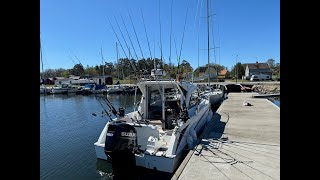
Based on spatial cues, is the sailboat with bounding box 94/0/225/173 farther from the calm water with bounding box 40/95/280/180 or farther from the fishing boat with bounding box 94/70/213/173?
the calm water with bounding box 40/95/280/180

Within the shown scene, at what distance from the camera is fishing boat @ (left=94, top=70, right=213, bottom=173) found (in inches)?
307

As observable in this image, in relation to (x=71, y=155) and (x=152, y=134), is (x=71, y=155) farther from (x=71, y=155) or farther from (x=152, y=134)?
(x=152, y=134)

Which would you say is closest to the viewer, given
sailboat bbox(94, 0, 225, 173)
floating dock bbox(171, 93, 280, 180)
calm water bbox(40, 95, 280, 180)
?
floating dock bbox(171, 93, 280, 180)

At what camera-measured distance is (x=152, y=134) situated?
30.7ft

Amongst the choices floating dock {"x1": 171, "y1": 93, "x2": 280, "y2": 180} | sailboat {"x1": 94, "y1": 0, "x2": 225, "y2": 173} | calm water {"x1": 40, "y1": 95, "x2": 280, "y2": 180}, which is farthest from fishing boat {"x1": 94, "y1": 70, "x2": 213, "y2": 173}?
calm water {"x1": 40, "y1": 95, "x2": 280, "y2": 180}

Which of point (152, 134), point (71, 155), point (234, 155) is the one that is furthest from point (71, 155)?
point (234, 155)

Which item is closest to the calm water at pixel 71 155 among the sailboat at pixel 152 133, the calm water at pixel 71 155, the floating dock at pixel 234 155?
the calm water at pixel 71 155

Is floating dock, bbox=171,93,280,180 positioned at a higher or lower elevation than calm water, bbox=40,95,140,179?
higher

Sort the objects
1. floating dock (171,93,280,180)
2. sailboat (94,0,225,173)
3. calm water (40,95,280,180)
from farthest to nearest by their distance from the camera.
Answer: calm water (40,95,280,180), sailboat (94,0,225,173), floating dock (171,93,280,180)
